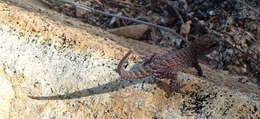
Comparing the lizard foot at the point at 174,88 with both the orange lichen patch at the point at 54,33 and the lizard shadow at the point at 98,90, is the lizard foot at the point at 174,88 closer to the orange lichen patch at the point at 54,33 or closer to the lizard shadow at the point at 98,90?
the lizard shadow at the point at 98,90

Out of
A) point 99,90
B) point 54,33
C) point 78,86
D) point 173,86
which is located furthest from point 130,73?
point 54,33

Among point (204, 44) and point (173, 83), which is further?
point (204, 44)

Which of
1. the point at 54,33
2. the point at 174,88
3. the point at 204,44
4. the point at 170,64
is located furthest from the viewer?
the point at 204,44

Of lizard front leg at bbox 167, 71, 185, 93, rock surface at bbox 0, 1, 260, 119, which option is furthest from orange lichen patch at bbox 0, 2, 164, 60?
lizard front leg at bbox 167, 71, 185, 93

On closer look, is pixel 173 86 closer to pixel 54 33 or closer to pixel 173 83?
pixel 173 83

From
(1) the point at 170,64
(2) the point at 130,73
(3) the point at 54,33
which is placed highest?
(3) the point at 54,33

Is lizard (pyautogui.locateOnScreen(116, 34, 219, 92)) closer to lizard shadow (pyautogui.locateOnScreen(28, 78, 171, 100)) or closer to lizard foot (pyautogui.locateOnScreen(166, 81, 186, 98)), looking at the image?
lizard foot (pyautogui.locateOnScreen(166, 81, 186, 98))

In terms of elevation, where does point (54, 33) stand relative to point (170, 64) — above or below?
above

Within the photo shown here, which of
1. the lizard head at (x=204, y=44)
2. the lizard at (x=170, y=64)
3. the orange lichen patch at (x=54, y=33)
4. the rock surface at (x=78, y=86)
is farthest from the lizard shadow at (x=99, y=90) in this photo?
the lizard head at (x=204, y=44)
